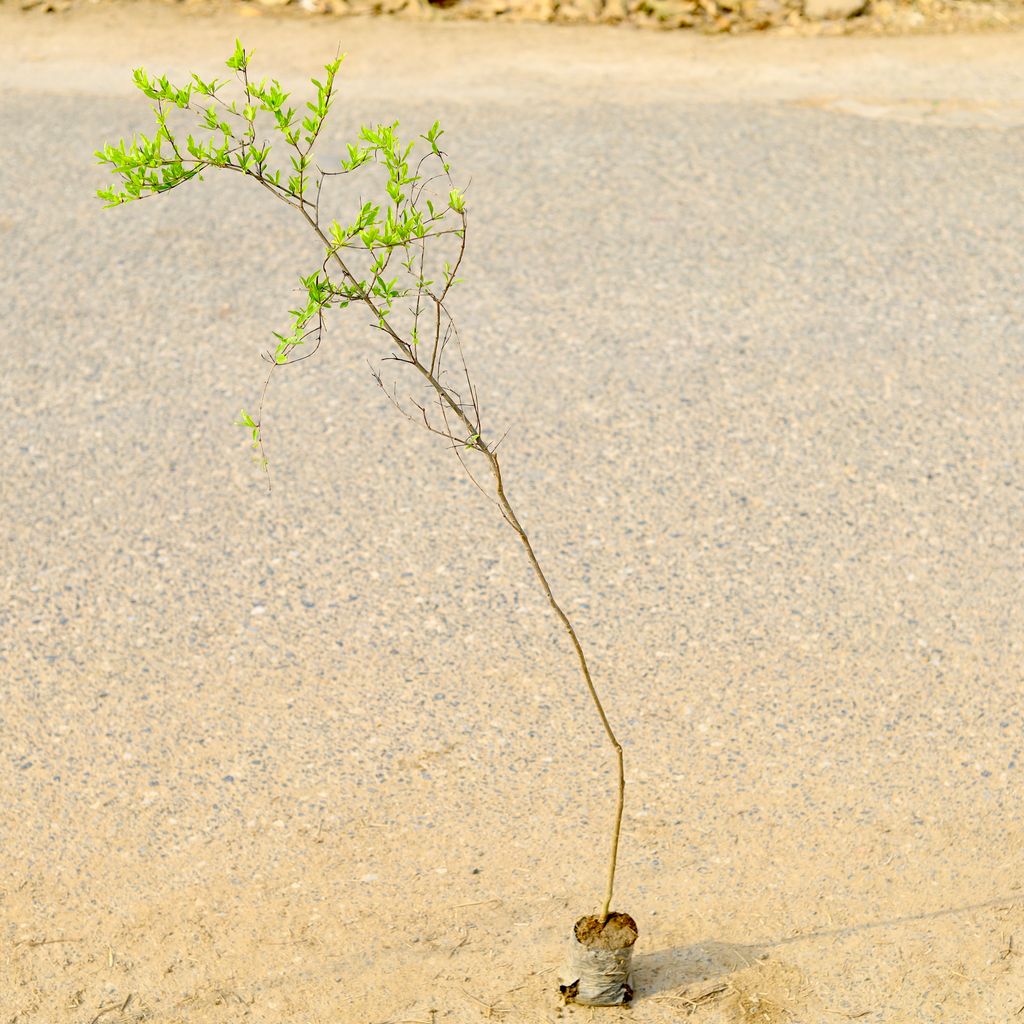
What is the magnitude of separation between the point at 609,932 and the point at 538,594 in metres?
1.61

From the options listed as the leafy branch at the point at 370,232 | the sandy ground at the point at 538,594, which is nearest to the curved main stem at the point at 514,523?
the leafy branch at the point at 370,232

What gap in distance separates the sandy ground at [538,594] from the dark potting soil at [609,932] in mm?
207

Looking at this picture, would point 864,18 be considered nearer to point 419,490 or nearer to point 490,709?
point 419,490

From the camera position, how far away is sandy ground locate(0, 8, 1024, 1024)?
A: 3424mm

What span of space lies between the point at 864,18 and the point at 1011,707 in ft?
19.5

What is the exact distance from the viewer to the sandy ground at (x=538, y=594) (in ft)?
11.2

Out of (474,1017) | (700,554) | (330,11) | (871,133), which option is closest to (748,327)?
(700,554)

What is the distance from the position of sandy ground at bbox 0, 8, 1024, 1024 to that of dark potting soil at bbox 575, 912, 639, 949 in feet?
0.68

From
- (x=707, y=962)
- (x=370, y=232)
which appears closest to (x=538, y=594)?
(x=707, y=962)

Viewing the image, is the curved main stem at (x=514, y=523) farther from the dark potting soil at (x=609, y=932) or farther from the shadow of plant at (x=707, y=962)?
the shadow of plant at (x=707, y=962)

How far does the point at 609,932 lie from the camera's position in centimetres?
314

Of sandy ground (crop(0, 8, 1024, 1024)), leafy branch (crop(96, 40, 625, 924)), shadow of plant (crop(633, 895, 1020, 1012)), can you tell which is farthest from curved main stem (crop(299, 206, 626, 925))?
sandy ground (crop(0, 8, 1024, 1024))

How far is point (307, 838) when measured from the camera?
372 cm

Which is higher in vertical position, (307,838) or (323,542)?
(323,542)
